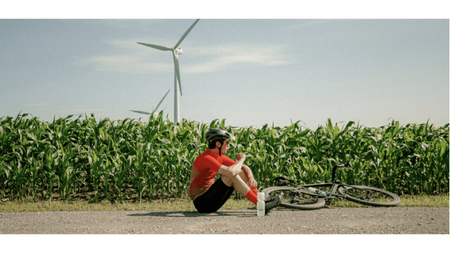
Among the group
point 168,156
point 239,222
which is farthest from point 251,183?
point 168,156

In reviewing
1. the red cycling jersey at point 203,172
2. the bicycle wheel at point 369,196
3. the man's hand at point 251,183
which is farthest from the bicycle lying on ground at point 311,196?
the red cycling jersey at point 203,172

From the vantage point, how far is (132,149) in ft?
28.2

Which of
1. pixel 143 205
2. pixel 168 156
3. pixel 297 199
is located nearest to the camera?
pixel 297 199

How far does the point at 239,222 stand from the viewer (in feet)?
19.1

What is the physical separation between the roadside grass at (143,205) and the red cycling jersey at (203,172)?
95cm

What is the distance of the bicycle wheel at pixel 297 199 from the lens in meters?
6.66

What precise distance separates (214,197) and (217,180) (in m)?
0.30

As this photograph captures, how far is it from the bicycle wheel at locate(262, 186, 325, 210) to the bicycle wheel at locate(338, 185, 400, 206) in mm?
651

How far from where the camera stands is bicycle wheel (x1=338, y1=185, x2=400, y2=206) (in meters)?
7.15

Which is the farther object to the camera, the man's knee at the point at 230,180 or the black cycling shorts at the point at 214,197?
the black cycling shorts at the point at 214,197

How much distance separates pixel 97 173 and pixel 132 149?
3.22 feet

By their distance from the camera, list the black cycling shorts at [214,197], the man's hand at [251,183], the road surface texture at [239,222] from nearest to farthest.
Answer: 1. the road surface texture at [239,222]
2. the black cycling shorts at [214,197]
3. the man's hand at [251,183]

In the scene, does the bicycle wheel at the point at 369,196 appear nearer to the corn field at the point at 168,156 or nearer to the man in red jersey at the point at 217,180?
the corn field at the point at 168,156

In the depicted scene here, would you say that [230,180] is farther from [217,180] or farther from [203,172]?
[203,172]
